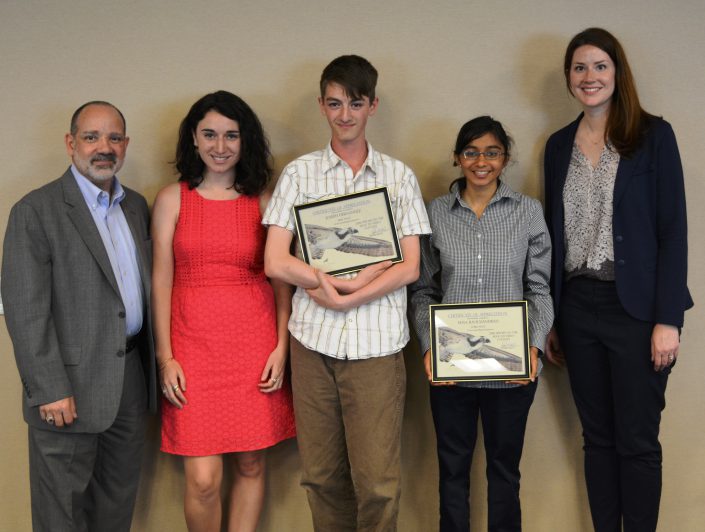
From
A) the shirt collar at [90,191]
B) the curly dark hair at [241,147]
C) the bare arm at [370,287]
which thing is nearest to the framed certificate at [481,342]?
the bare arm at [370,287]

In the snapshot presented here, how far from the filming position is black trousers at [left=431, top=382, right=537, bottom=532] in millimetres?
2221

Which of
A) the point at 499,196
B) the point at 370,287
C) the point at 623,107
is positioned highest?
the point at 623,107

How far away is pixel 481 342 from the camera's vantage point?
2119mm

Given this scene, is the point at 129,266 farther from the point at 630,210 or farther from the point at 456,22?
the point at 630,210

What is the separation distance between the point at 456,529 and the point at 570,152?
1.51 m

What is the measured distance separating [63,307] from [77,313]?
0.05m

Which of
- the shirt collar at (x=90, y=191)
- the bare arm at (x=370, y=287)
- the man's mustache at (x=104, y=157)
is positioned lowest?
the bare arm at (x=370, y=287)

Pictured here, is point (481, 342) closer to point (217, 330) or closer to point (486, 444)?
point (486, 444)

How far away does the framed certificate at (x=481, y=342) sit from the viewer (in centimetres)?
211

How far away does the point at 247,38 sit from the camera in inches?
98.7

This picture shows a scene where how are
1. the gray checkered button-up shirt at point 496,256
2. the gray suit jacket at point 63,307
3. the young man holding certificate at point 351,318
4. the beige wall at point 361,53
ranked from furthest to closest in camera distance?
the beige wall at point 361,53 → the gray checkered button-up shirt at point 496,256 → the young man holding certificate at point 351,318 → the gray suit jacket at point 63,307

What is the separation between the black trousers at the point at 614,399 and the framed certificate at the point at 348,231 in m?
0.76

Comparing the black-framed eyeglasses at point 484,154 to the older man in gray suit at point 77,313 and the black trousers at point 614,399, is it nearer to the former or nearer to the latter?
the black trousers at point 614,399

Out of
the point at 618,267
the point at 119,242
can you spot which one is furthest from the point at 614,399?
the point at 119,242
